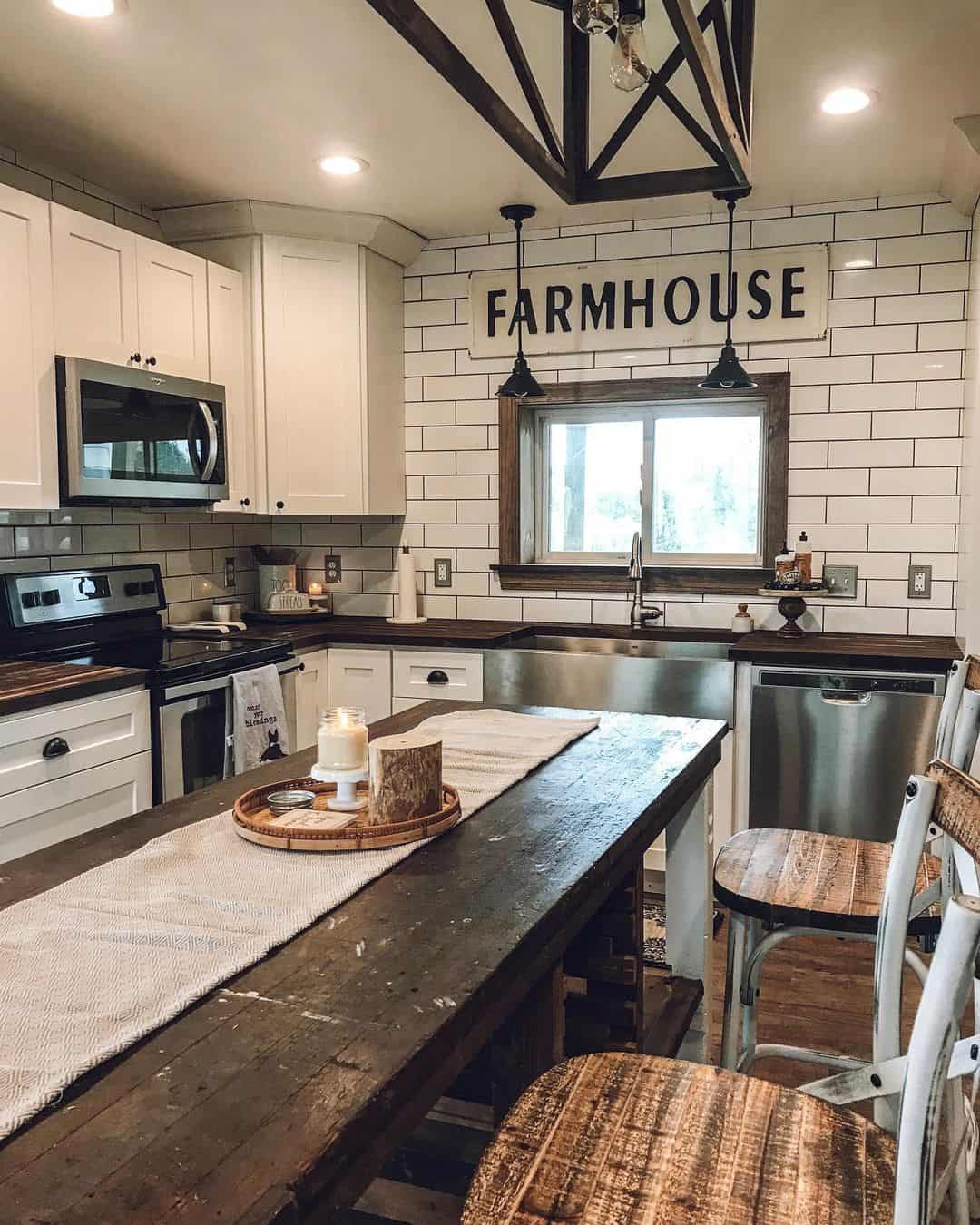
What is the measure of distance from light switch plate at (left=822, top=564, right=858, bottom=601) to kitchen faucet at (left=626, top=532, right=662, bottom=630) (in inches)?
25.1

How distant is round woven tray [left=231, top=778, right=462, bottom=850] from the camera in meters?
1.44

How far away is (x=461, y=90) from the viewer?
4.96 ft

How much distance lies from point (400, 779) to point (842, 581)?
8.82 ft

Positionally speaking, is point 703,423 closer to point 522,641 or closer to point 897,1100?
point 522,641

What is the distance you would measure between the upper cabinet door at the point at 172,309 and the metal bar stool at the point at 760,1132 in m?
2.85

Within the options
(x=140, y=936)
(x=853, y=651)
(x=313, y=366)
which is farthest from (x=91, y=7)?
(x=853, y=651)

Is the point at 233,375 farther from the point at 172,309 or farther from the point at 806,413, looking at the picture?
the point at 806,413

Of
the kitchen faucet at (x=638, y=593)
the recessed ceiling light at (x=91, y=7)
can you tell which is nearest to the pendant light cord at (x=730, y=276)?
the kitchen faucet at (x=638, y=593)

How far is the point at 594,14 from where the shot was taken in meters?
1.39

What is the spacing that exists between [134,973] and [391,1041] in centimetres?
30

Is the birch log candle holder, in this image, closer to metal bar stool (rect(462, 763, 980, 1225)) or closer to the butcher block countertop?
metal bar stool (rect(462, 763, 980, 1225))

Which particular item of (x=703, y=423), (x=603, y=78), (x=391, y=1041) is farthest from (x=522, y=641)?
(x=391, y=1041)

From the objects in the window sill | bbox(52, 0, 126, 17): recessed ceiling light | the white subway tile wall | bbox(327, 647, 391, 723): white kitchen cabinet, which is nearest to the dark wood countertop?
the white subway tile wall

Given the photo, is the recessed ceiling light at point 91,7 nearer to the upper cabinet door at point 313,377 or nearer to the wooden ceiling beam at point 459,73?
the wooden ceiling beam at point 459,73
